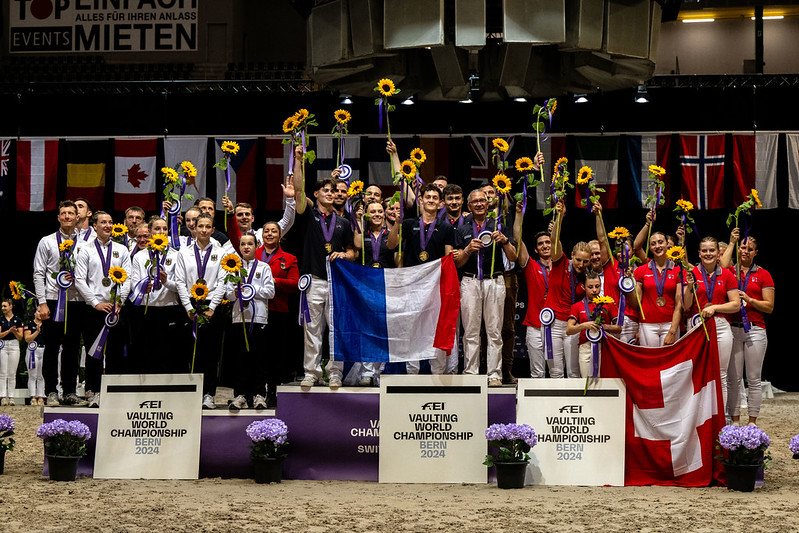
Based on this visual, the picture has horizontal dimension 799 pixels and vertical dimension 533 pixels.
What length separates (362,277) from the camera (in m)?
7.57

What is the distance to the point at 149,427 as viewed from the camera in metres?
7.37

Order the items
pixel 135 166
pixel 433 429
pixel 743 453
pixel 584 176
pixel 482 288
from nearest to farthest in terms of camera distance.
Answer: pixel 743 453 < pixel 433 429 < pixel 584 176 < pixel 482 288 < pixel 135 166

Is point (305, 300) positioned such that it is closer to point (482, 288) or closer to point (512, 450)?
point (482, 288)

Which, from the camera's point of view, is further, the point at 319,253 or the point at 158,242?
the point at 319,253

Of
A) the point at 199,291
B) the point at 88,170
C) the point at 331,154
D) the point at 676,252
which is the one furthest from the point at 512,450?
the point at 88,170

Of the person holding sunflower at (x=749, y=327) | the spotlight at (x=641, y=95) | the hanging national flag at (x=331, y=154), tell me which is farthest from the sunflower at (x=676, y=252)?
the hanging national flag at (x=331, y=154)

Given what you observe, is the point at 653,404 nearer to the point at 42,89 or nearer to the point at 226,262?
the point at 226,262

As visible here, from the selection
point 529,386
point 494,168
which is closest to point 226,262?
point 529,386

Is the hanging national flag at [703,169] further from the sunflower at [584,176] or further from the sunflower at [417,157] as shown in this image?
the sunflower at [417,157]

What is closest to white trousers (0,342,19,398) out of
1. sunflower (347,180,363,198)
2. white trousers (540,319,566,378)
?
sunflower (347,180,363,198)

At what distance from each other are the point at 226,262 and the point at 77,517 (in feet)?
7.35

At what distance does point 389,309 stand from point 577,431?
1.71m

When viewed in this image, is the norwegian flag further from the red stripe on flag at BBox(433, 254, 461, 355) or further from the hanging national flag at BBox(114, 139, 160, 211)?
the red stripe on flag at BBox(433, 254, 461, 355)

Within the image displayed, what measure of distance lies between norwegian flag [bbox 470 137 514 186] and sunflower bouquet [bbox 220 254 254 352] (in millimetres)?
6788
